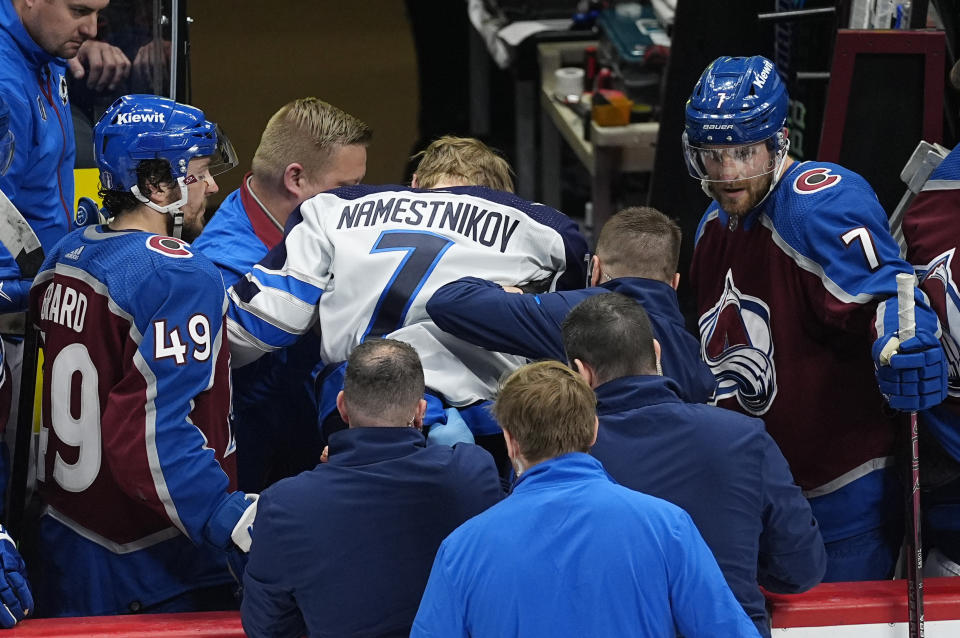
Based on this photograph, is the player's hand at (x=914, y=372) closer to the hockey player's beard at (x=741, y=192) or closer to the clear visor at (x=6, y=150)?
the hockey player's beard at (x=741, y=192)

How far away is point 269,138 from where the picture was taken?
3604mm

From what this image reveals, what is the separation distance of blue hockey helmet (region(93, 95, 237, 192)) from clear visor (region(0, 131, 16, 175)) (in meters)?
0.39

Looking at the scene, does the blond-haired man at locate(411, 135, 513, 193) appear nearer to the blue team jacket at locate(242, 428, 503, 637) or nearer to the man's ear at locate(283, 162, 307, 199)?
the man's ear at locate(283, 162, 307, 199)

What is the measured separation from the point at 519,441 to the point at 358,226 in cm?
98

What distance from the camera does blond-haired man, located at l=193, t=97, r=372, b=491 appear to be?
3469mm

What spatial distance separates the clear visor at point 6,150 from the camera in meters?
3.11

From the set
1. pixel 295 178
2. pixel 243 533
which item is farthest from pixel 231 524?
pixel 295 178

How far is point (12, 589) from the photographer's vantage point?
8.84 feet

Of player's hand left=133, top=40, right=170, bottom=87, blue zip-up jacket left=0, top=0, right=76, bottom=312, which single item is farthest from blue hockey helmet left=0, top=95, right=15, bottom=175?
player's hand left=133, top=40, right=170, bottom=87

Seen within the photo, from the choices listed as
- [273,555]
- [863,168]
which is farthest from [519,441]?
[863,168]

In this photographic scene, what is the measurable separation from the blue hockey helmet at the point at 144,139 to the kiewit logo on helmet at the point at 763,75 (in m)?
1.22

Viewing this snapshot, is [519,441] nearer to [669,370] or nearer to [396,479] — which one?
[396,479]

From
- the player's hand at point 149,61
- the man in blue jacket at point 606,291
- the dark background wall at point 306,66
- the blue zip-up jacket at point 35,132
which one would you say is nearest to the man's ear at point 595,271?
the man in blue jacket at point 606,291

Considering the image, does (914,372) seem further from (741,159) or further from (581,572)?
(581,572)
